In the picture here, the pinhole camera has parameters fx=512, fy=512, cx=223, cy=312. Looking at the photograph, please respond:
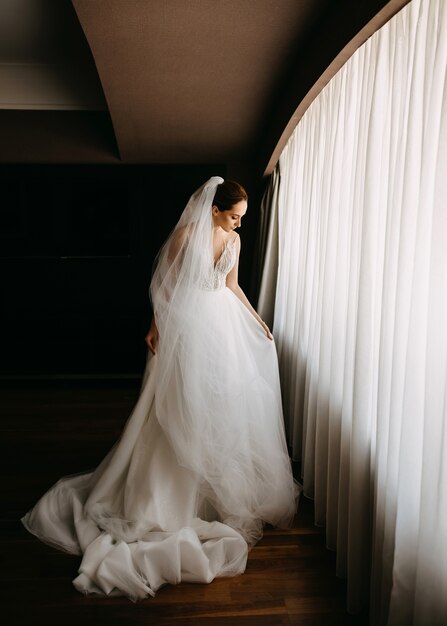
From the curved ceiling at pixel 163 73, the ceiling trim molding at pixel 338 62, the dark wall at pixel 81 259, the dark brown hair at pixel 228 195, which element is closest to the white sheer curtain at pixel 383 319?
the ceiling trim molding at pixel 338 62

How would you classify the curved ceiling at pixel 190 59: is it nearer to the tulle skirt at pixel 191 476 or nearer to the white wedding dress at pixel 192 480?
the white wedding dress at pixel 192 480

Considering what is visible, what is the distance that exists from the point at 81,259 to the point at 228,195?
3223mm

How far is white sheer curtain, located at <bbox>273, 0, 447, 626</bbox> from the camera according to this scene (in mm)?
1399

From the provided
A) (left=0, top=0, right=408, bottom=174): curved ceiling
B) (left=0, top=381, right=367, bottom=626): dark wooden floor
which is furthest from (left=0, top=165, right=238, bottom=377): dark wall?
(left=0, top=381, right=367, bottom=626): dark wooden floor

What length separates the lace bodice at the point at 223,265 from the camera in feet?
8.69

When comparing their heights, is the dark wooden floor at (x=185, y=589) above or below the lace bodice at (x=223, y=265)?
below

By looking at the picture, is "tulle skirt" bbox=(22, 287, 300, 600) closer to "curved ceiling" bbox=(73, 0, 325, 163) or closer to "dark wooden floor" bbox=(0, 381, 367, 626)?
"dark wooden floor" bbox=(0, 381, 367, 626)

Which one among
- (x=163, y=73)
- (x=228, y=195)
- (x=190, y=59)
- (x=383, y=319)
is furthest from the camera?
(x=163, y=73)

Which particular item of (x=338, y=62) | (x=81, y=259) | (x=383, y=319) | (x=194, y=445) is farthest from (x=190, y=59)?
(x=81, y=259)

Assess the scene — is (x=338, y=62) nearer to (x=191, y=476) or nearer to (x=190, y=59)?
(x=190, y=59)

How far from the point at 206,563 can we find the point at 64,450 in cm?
177

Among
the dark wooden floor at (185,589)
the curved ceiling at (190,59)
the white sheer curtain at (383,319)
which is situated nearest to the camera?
the white sheer curtain at (383,319)

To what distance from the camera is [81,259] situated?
533cm

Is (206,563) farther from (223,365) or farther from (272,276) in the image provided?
(272,276)
